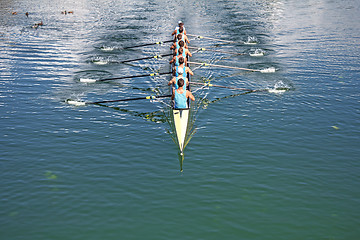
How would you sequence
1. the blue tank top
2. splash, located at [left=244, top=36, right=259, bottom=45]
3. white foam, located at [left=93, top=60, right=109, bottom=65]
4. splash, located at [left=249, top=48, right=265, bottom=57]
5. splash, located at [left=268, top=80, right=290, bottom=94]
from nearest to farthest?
the blue tank top → splash, located at [left=268, top=80, right=290, bottom=94] → white foam, located at [left=93, top=60, right=109, bottom=65] → splash, located at [left=249, top=48, right=265, bottom=57] → splash, located at [left=244, top=36, right=259, bottom=45]

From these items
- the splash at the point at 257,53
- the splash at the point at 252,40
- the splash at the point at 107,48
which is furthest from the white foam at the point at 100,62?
the splash at the point at 252,40

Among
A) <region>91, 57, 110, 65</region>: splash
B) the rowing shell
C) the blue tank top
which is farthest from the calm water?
the blue tank top

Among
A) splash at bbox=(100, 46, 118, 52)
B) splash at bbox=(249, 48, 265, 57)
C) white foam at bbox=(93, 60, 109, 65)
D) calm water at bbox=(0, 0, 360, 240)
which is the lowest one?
calm water at bbox=(0, 0, 360, 240)

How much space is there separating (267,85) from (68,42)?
64.2 ft

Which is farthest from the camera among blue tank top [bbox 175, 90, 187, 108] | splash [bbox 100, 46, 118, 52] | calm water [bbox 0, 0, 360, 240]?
splash [bbox 100, 46, 118, 52]

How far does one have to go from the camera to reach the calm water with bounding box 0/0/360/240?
36.9 ft

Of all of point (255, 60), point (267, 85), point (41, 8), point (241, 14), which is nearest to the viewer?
point (267, 85)

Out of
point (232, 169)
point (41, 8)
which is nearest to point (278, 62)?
point (232, 169)

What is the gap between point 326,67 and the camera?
25031mm

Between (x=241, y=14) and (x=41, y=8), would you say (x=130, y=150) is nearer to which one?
(x=241, y=14)

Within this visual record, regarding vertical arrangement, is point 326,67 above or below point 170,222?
above

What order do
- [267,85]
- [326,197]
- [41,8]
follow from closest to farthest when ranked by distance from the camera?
[326,197]
[267,85]
[41,8]

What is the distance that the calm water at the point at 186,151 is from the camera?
11.2 meters

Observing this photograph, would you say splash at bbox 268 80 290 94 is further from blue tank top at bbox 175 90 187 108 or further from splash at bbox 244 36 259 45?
splash at bbox 244 36 259 45
